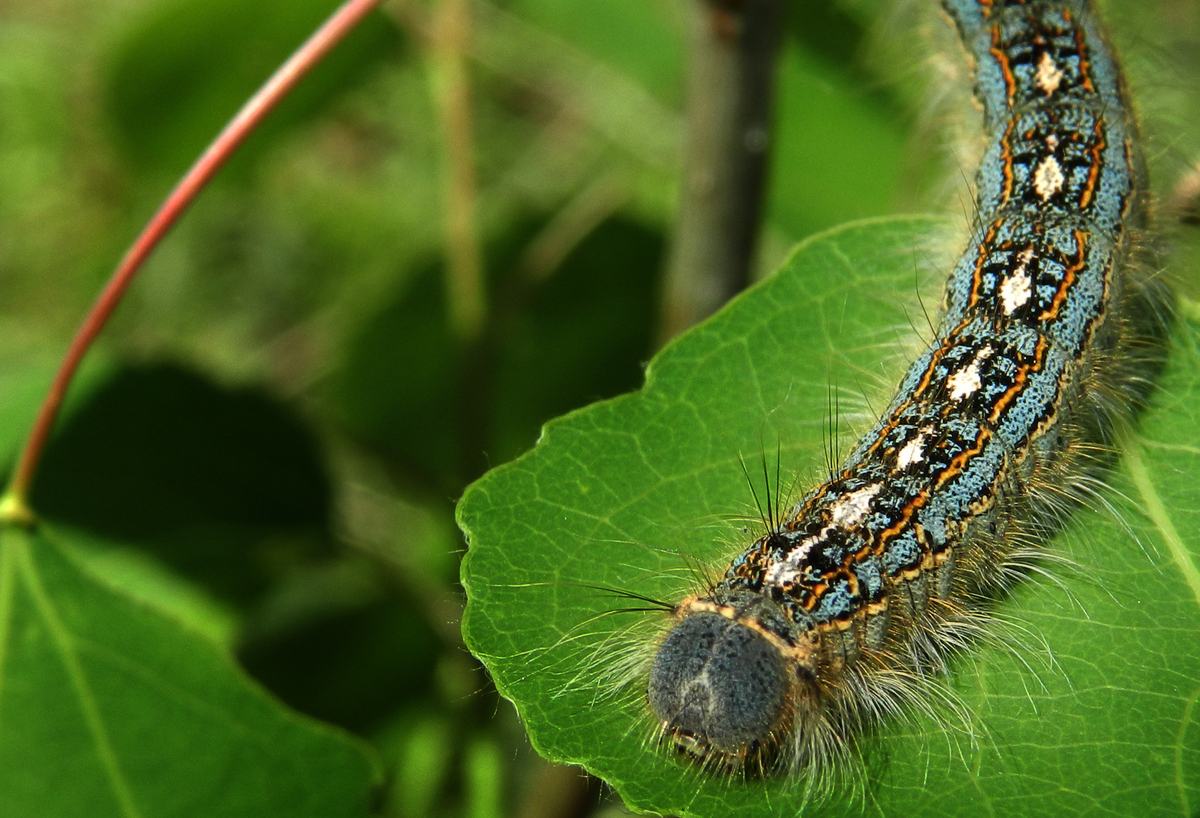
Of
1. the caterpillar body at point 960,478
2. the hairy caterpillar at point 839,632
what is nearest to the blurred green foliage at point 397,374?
the caterpillar body at point 960,478

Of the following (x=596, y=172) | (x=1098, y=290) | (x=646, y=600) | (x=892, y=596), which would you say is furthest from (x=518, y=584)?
(x=596, y=172)

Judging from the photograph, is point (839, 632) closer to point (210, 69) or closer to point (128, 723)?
point (128, 723)

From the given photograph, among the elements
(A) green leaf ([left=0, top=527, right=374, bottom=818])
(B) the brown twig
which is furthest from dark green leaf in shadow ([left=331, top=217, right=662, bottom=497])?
(A) green leaf ([left=0, top=527, right=374, bottom=818])

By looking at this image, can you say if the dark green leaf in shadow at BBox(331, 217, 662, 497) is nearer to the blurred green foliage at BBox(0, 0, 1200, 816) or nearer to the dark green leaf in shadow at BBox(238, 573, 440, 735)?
the blurred green foliage at BBox(0, 0, 1200, 816)

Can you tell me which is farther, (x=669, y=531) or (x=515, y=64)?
(x=515, y=64)

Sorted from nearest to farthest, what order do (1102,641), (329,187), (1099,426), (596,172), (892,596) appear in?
(1102,641)
(892,596)
(1099,426)
(596,172)
(329,187)

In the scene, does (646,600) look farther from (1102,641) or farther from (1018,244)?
(1018,244)

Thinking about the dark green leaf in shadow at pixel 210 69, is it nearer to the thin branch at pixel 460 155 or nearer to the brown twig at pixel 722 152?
the thin branch at pixel 460 155
